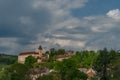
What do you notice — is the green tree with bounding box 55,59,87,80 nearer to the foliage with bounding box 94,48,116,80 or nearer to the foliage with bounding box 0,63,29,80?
the foliage with bounding box 94,48,116,80

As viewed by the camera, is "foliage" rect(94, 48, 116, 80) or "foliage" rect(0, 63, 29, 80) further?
"foliage" rect(94, 48, 116, 80)

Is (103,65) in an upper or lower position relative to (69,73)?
upper

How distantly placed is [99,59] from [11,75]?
2583cm

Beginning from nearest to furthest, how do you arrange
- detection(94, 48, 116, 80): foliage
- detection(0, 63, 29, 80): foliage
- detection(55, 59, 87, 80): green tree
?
detection(0, 63, 29, 80): foliage < detection(55, 59, 87, 80): green tree < detection(94, 48, 116, 80): foliage

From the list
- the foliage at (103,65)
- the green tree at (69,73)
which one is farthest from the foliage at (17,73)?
the foliage at (103,65)

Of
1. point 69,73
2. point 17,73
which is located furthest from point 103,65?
point 17,73

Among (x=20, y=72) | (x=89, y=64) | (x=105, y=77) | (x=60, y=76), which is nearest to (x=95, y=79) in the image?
(x=105, y=77)

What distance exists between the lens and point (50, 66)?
172375mm

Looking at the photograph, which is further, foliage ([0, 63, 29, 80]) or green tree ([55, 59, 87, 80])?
green tree ([55, 59, 87, 80])

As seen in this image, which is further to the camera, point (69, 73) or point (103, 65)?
point (103, 65)

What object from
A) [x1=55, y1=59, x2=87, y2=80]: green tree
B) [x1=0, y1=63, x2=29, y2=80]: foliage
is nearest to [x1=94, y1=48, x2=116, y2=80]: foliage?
[x1=55, y1=59, x2=87, y2=80]: green tree

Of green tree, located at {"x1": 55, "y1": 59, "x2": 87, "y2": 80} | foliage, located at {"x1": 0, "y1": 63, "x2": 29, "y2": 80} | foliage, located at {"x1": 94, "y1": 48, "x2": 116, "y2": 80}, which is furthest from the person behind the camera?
foliage, located at {"x1": 94, "y1": 48, "x2": 116, "y2": 80}

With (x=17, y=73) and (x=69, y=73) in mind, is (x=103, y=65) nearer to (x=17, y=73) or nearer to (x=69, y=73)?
(x=69, y=73)

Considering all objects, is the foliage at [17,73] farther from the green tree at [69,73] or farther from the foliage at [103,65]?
A: the foliage at [103,65]
